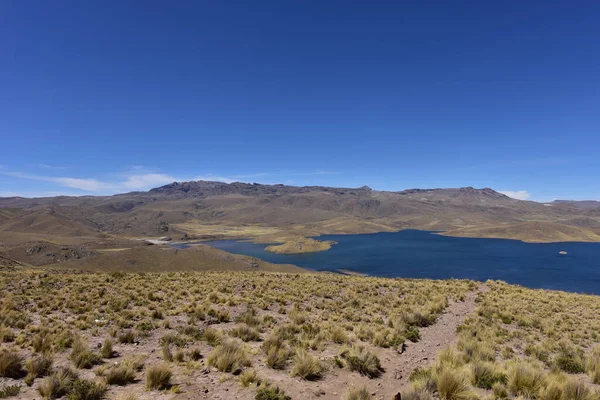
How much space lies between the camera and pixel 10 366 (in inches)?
302

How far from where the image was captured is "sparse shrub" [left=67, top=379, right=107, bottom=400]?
21.9 ft

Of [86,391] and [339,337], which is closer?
[86,391]

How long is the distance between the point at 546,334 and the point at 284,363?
12.6m

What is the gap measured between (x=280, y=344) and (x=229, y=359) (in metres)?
1.99

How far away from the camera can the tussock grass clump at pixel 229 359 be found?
8508mm

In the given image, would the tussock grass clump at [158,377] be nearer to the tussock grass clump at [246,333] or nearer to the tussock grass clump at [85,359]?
the tussock grass clump at [85,359]

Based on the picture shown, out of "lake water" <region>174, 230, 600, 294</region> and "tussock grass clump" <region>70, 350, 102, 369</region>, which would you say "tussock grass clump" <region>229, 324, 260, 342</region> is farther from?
"lake water" <region>174, 230, 600, 294</region>

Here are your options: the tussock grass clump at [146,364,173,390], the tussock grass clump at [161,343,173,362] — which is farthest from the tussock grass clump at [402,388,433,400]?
the tussock grass clump at [161,343,173,362]

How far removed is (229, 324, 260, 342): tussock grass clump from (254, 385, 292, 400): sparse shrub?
14.1 feet

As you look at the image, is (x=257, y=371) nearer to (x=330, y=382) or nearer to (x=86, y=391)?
(x=330, y=382)

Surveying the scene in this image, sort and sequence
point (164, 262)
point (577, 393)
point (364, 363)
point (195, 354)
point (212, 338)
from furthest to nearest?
1. point (164, 262)
2. point (212, 338)
3. point (195, 354)
4. point (364, 363)
5. point (577, 393)

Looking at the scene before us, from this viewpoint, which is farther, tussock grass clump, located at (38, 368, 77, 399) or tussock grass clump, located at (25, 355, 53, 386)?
tussock grass clump, located at (25, 355, 53, 386)

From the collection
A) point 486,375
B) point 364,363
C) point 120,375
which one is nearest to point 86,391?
point 120,375

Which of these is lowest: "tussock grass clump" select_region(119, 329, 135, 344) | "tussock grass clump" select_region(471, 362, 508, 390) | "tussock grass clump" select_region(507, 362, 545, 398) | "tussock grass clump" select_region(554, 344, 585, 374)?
"tussock grass clump" select_region(554, 344, 585, 374)
